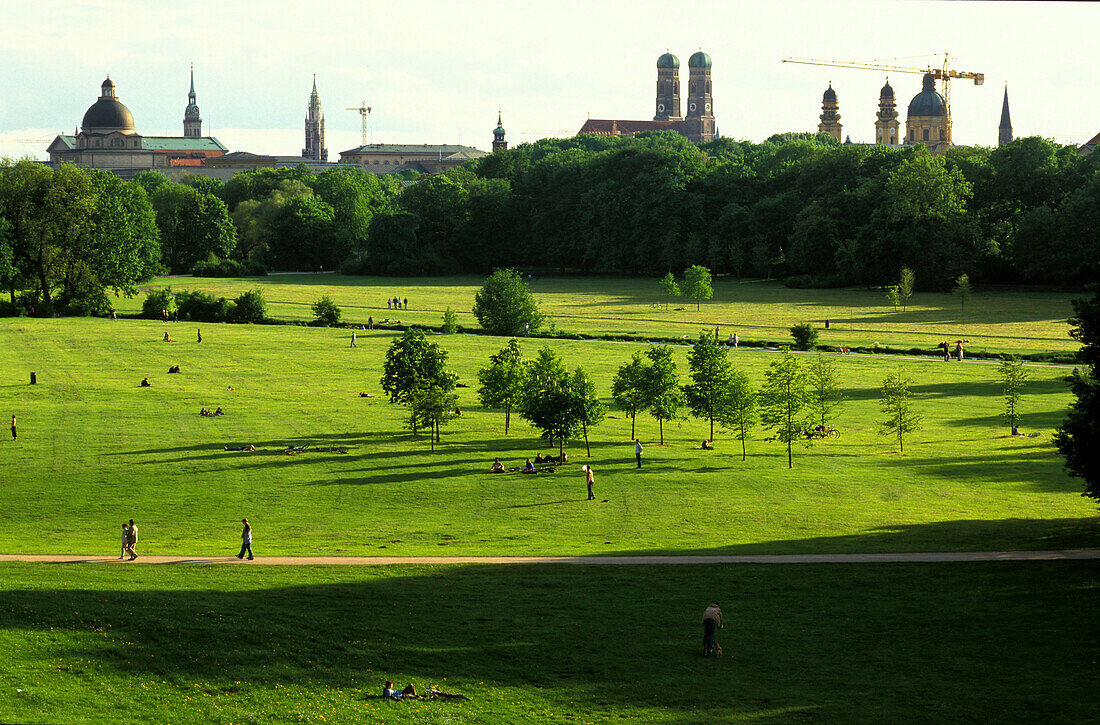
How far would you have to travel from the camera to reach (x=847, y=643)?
81.0ft

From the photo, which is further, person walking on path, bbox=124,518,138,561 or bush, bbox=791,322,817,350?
bush, bbox=791,322,817,350

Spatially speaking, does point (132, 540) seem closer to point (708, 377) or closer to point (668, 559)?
point (668, 559)

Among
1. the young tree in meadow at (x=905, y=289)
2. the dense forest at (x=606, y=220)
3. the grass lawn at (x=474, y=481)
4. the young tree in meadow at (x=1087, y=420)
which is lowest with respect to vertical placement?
the grass lawn at (x=474, y=481)

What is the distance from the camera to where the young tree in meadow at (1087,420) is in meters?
29.9

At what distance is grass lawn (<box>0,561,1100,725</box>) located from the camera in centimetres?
2080

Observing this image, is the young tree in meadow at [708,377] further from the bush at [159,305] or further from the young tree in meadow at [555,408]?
the bush at [159,305]

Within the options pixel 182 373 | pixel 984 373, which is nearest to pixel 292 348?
pixel 182 373

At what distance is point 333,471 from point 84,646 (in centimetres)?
1903

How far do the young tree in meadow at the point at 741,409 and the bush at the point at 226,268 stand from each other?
379ft

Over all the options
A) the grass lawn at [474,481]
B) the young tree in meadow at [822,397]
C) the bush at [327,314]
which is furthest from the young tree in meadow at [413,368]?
the bush at [327,314]

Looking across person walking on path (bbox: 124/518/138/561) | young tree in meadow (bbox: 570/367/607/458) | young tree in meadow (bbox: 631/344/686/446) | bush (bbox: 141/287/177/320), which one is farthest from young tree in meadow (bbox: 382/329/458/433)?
bush (bbox: 141/287/177/320)

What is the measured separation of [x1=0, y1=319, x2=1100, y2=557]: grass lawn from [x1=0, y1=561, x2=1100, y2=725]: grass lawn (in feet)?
11.2

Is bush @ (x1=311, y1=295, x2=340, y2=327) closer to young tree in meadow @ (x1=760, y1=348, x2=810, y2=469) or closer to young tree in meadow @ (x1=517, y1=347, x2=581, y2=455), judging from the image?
young tree in meadow @ (x1=517, y1=347, x2=581, y2=455)

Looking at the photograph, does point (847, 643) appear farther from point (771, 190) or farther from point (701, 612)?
point (771, 190)
